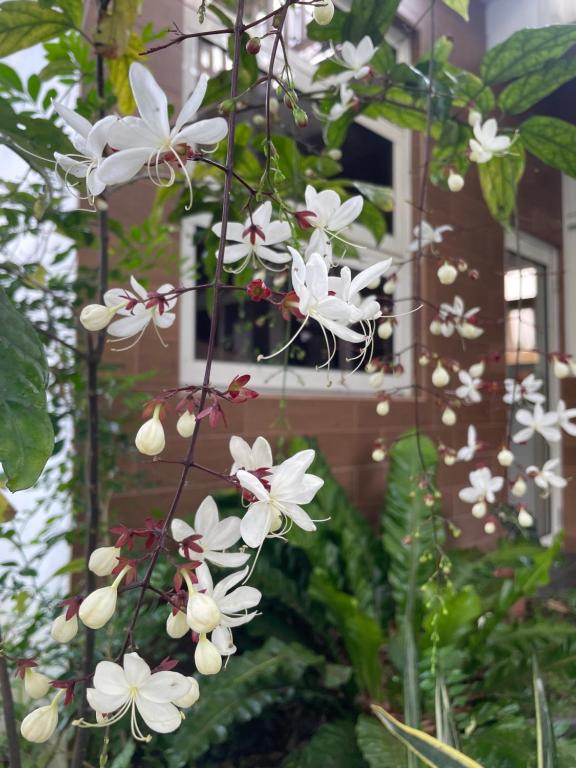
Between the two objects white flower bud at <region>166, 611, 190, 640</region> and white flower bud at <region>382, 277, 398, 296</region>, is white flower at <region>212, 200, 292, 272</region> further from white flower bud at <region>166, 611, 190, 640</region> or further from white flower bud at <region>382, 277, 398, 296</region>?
white flower bud at <region>382, 277, 398, 296</region>

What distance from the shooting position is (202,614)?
30cm

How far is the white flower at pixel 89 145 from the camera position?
13.3 inches

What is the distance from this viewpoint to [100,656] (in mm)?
961

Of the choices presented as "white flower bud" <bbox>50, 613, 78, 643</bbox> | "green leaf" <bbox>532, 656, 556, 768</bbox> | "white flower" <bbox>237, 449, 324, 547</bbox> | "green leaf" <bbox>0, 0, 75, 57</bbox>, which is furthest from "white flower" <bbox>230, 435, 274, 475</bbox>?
"green leaf" <bbox>0, 0, 75, 57</bbox>

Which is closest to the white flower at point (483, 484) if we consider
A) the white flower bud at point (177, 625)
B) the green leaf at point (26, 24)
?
the white flower bud at point (177, 625)

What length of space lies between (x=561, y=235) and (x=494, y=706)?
2500 mm

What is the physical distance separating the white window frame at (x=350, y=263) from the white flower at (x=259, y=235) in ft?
1.59

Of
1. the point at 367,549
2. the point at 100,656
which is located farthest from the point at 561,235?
the point at 100,656

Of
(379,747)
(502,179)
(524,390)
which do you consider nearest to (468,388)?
(524,390)

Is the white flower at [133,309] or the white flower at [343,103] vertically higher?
the white flower at [343,103]

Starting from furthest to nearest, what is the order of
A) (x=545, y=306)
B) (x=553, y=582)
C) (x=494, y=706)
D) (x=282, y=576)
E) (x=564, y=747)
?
(x=545, y=306)
(x=553, y=582)
(x=282, y=576)
(x=494, y=706)
(x=564, y=747)

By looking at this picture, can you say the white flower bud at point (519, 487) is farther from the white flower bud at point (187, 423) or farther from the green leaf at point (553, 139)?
the white flower bud at point (187, 423)

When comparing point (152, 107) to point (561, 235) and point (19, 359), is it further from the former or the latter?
point (561, 235)

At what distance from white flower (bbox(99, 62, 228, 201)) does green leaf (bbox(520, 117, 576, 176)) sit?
626mm
